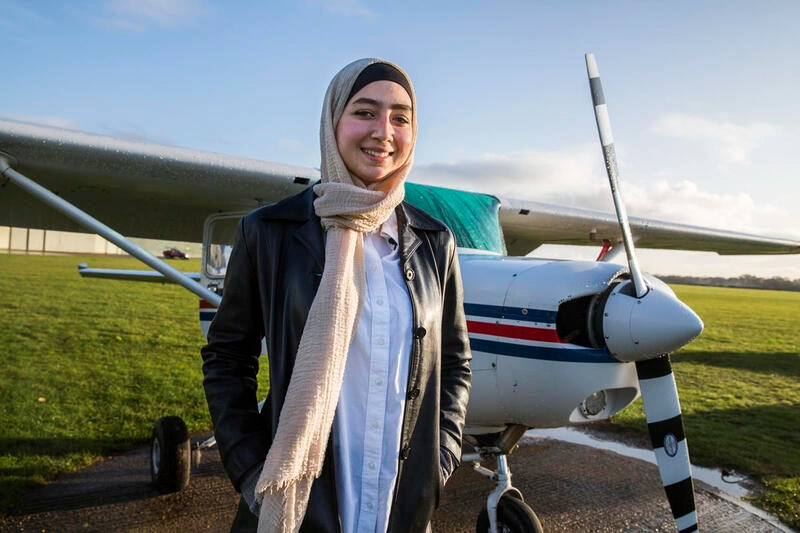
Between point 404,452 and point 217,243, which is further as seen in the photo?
point 217,243

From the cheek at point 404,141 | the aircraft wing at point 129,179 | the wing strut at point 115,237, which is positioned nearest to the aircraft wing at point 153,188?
the aircraft wing at point 129,179

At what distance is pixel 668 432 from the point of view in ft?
9.52

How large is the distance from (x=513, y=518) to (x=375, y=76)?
2.59 meters

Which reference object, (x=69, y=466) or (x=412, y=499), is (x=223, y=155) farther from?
(x=412, y=499)

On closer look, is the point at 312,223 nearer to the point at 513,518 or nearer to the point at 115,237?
the point at 513,518


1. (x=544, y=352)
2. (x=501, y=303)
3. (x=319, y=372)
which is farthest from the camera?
(x=501, y=303)

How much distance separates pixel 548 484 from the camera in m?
4.51

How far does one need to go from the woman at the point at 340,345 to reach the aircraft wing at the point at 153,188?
227cm

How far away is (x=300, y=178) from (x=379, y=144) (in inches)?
137

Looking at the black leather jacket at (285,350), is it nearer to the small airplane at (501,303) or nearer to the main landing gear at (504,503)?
the small airplane at (501,303)

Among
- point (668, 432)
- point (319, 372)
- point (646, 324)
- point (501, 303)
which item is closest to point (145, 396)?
point (501, 303)

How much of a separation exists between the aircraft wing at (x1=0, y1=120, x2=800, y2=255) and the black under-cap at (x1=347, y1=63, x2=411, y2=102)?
2253 mm

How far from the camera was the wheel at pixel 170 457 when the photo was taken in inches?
158

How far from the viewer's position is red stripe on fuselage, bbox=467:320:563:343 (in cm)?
282
